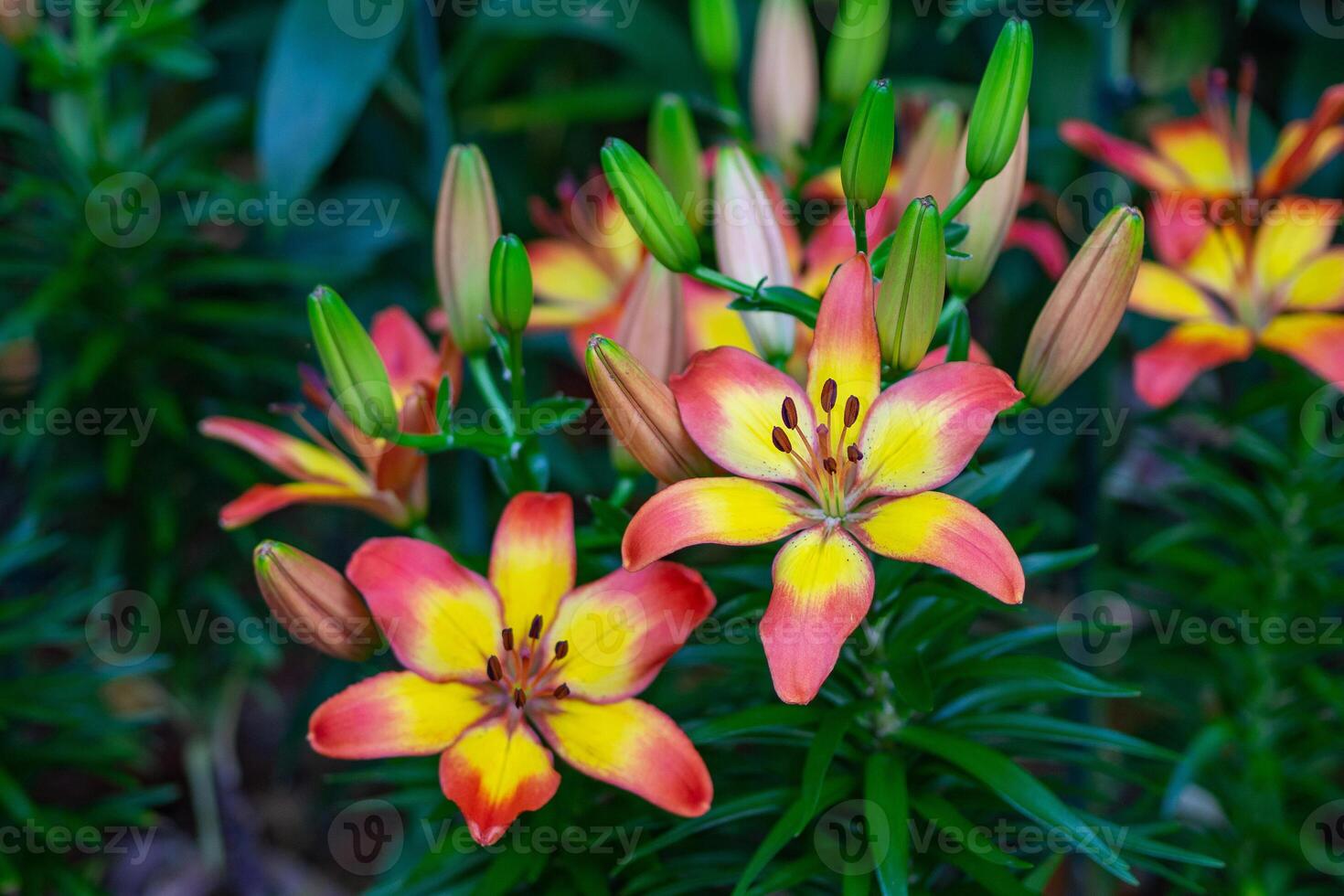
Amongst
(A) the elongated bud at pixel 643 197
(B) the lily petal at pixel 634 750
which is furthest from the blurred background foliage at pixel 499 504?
(A) the elongated bud at pixel 643 197

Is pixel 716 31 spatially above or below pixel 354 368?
above

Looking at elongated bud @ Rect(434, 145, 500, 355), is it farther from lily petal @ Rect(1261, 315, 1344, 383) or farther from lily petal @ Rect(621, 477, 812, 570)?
lily petal @ Rect(1261, 315, 1344, 383)

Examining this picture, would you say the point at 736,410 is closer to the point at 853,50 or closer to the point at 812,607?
the point at 812,607

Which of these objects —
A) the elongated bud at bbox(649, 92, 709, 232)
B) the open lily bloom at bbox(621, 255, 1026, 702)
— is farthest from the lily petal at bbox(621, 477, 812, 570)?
Answer: the elongated bud at bbox(649, 92, 709, 232)

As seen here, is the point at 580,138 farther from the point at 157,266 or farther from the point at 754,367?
the point at 754,367

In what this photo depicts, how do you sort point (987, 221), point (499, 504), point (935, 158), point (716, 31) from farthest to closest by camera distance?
point (499, 504) → point (716, 31) → point (935, 158) → point (987, 221)

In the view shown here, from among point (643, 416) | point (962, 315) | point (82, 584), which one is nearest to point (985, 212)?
point (962, 315)

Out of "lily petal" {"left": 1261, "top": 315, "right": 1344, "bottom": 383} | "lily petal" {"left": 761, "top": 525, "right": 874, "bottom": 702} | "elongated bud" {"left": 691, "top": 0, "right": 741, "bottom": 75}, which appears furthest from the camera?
"elongated bud" {"left": 691, "top": 0, "right": 741, "bottom": 75}

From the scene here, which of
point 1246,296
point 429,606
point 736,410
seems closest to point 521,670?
point 429,606
